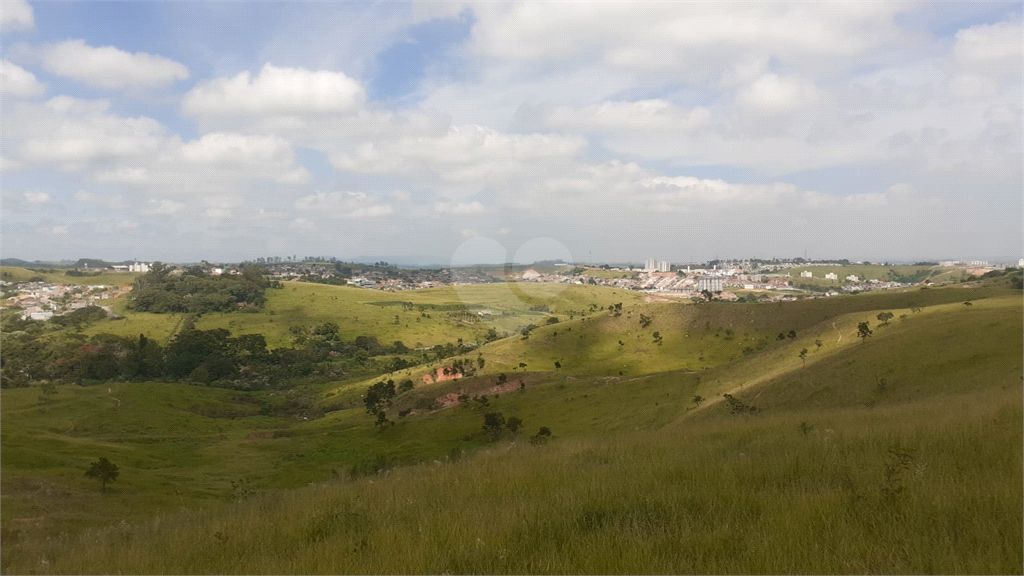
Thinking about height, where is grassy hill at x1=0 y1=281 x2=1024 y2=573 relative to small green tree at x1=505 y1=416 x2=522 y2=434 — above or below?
above

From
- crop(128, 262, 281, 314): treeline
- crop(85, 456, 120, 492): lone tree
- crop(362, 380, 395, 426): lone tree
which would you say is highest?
crop(128, 262, 281, 314): treeline

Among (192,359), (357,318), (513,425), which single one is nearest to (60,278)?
(192,359)

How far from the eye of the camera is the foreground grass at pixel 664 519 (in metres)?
4.13

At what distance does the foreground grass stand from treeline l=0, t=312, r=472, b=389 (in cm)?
8257

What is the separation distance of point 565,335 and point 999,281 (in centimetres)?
5921

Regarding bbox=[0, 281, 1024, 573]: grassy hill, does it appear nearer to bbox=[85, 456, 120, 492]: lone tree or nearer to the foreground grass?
the foreground grass

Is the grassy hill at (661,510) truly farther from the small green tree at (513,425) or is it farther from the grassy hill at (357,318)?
the grassy hill at (357,318)

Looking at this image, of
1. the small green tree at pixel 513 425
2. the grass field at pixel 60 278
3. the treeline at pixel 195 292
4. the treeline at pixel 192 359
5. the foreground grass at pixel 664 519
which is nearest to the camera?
the foreground grass at pixel 664 519

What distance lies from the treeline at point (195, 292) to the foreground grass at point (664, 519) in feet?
536

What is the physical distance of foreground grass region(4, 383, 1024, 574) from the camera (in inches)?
163

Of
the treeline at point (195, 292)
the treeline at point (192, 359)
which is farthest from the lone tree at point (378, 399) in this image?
the treeline at point (195, 292)

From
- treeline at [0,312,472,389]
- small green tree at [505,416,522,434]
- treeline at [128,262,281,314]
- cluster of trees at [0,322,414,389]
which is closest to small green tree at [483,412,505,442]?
small green tree at [505,416,522,434]

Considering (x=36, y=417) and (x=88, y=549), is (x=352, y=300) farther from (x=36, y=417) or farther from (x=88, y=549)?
(x=88, y=549)

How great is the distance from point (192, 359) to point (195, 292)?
60.4m
